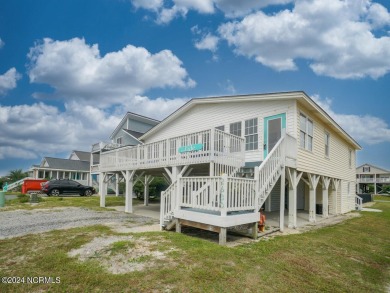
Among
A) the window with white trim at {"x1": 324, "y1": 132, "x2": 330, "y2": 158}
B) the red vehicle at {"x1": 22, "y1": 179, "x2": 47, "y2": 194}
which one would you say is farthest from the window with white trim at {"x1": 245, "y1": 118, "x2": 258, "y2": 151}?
the red vehicle at {"x1": 22, "y1": 179, "x2": 47, "y2": 194}

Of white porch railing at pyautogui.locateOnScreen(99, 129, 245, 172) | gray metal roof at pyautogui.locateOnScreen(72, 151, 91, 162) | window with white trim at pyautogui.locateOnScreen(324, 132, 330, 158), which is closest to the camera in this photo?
white porch railing at pyautogui.locateOnScreen(99, 129, 245, 172)

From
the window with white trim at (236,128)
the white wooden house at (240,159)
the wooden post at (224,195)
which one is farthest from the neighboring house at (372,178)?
the wooden post at (224,195)

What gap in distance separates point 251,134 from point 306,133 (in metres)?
2.61

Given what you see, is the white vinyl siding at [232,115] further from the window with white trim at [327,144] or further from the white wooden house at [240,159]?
the window with white trim at [327,144]

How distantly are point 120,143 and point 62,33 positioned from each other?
1808cm

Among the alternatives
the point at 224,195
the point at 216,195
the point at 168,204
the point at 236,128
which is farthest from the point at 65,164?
the point at 224,195

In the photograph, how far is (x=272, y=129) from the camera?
11234mm

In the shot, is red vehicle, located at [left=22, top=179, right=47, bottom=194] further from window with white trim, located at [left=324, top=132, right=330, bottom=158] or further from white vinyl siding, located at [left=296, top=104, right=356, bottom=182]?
window with white trim, located at [left=324, top=132, right=330, bottom=158]

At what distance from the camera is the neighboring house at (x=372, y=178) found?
58.8 m

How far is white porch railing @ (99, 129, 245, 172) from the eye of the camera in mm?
9086

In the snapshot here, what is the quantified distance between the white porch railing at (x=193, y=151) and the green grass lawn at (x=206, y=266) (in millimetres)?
3220

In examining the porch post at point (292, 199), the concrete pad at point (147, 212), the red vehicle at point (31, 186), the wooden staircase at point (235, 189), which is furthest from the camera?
the red vehicle at point (31, 186)

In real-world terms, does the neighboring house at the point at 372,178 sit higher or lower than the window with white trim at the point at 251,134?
lower

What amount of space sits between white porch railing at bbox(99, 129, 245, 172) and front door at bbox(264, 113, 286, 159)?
55.3 inches
